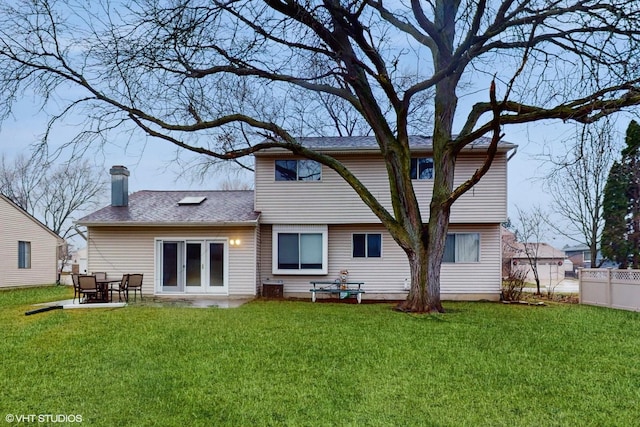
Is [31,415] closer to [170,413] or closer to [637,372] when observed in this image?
[170,413]

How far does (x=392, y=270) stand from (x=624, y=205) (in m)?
11.8

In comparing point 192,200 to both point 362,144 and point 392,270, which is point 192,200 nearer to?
point 362,144

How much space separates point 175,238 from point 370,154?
6906 millimetres

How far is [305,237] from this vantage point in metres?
16.5

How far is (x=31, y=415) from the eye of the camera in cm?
459

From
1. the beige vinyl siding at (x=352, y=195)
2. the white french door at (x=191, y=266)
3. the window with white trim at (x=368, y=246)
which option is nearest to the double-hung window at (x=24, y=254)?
the white french door at (x=191, y=266)

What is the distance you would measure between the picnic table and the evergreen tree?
12484mm

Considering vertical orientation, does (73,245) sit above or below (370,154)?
below

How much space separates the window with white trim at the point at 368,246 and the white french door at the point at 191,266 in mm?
4311

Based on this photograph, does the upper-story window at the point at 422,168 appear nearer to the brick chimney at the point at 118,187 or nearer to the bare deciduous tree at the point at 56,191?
the brick chimney at the point at 118,187

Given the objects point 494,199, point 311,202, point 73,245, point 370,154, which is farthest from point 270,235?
point 73,245

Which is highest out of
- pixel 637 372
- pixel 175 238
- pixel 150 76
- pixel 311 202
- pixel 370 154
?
pixel 150 76

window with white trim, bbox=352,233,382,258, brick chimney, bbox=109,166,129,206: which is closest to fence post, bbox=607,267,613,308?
window with white trim, bbox=352,233,382,258

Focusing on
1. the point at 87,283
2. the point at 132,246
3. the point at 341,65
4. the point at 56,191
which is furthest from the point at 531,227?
the point at 56,191
